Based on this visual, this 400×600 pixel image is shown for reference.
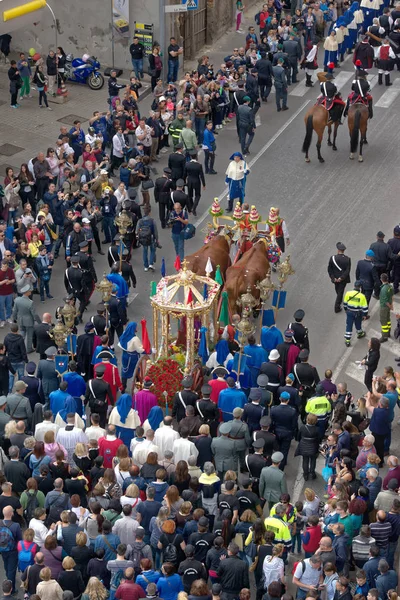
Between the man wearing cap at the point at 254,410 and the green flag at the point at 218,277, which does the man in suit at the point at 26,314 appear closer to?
the green flag at the point at 218,277

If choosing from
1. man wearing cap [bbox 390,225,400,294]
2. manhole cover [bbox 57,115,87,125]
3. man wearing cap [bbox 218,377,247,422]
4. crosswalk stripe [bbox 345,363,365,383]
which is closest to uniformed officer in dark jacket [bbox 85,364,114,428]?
man wearing cap [bbox 218,377,247,422]

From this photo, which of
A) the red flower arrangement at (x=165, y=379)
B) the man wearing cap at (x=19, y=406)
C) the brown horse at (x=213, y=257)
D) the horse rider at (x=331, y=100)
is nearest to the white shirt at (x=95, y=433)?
the man wearing cap at (x=19, y=406)

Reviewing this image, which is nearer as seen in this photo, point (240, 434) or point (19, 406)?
point (240, 434)

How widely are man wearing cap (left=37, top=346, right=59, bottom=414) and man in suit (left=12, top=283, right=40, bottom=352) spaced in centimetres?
195

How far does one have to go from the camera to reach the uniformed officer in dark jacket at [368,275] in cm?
2328

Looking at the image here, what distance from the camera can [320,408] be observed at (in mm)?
18953

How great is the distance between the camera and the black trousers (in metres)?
23.6

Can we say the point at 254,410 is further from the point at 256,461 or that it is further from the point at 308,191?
the point at 308,191

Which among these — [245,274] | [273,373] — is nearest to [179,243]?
[245,274]

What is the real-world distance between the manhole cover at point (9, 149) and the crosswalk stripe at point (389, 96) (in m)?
9.99

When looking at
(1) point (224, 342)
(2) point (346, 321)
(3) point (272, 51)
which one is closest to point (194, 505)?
(1) point (224, 342)

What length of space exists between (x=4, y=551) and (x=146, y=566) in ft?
7.64

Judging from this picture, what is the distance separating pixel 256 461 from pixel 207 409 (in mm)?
1482

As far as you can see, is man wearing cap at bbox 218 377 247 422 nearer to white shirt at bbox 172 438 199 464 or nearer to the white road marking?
white shirt at bbox 172 438 199 464
